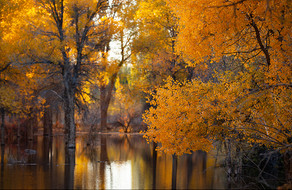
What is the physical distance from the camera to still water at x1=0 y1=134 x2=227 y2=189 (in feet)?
43.6

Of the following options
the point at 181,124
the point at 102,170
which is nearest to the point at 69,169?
the point at 102,170

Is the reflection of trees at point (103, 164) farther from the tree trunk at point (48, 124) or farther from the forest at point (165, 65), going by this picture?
the tree trunk at point (48, 124)

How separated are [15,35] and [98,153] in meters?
8.48

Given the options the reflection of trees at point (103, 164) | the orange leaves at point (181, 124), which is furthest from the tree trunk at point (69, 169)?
the orange leaves at point (181, 124)

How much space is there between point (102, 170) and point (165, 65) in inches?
331

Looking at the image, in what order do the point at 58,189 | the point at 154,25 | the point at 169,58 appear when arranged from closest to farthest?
the point at 58,189 < the point at 169,58 < the point at 154,25

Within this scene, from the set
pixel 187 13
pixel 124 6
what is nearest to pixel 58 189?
pixel 187 13

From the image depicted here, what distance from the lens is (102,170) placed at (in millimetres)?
16141

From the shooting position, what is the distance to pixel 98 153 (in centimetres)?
2206

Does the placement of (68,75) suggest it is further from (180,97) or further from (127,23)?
(180,97)

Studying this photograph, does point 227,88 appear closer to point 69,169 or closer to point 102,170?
point 102,170

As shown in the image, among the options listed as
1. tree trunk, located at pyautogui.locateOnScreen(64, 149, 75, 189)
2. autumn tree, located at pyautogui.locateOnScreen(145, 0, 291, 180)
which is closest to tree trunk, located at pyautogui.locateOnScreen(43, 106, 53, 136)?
tree trunk, located at pyautogui.locateOnScreen(64, 149, 75, 189)

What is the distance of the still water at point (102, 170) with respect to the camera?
523 inches

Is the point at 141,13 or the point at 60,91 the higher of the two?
the point at 141,13
